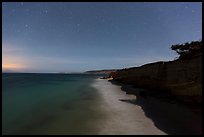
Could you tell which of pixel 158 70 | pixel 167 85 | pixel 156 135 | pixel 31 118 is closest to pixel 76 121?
pixel 31 118

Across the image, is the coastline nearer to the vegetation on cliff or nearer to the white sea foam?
the white sea foam

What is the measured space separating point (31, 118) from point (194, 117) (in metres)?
10.9

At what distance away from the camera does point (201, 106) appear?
15297mm

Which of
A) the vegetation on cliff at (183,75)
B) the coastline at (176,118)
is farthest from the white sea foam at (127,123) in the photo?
the vegetation on cliff at (183,75)

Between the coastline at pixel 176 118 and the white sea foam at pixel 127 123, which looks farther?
the coastline at pixel 176 118

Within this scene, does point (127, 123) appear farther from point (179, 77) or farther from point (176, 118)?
point (179, 77)

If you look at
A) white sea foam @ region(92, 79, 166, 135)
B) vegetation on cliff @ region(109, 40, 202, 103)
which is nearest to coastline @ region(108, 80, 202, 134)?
white sea foam @ region(92, 79, 166, 135)

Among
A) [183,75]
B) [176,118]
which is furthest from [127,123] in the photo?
[183,75]

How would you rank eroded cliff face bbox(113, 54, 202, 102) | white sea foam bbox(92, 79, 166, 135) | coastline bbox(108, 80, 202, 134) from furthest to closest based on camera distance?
eroded cliff face bbox(113, 54, 202, 102) < coastline bbox(108, 80, 202, 134) < white sea foam bbox(92, 79, 166, 135)

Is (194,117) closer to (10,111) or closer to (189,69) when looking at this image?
(189,69)

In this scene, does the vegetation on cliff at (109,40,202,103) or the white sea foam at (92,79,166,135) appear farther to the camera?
the vegetation on cliff at (109,40,202,103)

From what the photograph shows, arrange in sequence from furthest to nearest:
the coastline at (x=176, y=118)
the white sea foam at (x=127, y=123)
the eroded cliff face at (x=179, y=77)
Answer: the eroded cliff face at (x=179, y=77), the coastline at (x=176, y=118), the white sea foam at (x=127, y=123)

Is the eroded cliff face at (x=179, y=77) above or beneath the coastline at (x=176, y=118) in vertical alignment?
above

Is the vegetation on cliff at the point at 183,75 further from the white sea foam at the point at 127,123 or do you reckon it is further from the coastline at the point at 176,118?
the white sea foam at the point at 127,123
